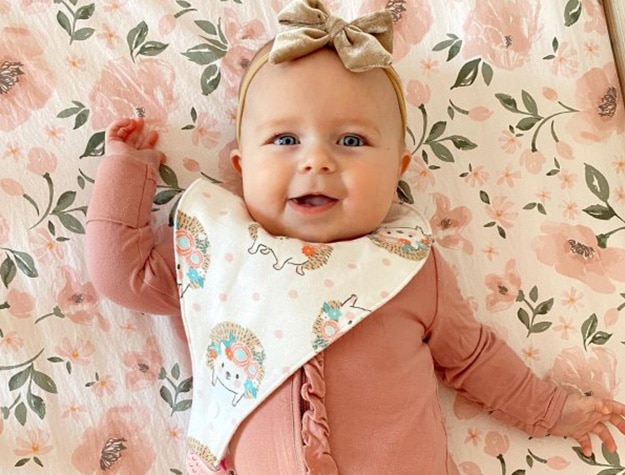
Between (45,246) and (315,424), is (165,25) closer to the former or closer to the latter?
(45,246)

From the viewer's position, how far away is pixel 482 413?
52.2 inches

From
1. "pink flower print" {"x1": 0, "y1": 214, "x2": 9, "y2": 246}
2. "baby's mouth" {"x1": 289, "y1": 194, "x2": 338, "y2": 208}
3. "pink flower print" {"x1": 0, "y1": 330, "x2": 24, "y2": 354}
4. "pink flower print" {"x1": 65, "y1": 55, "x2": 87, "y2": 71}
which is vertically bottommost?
"pink flower print" {"x1": 0, "y1": 330, "x2": 24, "y2": 354}

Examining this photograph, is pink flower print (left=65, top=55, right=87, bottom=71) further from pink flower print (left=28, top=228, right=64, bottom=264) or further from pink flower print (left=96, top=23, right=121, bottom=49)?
pink flower print (left=28, top=228, right=64, bottom=264)

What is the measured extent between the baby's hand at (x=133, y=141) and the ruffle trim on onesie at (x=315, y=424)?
0.43m

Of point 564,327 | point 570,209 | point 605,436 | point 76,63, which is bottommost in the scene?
point 605,436

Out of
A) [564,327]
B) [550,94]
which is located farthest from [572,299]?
[550,94]

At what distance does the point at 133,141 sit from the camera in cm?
129

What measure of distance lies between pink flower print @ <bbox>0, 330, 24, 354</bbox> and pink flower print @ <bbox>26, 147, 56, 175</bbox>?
0.86 ft

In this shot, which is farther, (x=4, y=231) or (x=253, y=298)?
(x=4, y=231)

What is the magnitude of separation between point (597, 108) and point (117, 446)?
3.45 ft

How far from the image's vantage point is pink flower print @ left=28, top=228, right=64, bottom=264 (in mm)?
1245

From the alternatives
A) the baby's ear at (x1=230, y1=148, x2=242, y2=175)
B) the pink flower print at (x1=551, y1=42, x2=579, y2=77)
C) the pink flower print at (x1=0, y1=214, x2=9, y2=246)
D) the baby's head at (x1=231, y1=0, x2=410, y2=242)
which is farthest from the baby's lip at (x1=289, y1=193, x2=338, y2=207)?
the pink flower print at (x1=551, y1=42, x2=579, y2=77)

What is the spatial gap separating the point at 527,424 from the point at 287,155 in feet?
1.98

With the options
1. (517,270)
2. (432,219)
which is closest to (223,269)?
(432,219)
